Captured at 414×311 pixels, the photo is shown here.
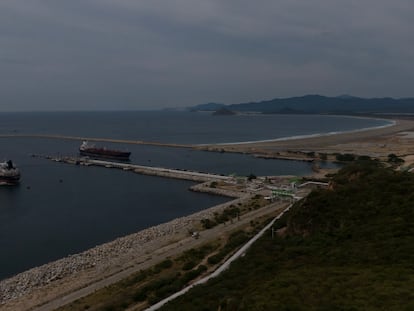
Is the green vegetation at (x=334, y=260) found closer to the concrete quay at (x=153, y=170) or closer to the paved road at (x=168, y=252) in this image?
the paved road at (x=168, y=252)

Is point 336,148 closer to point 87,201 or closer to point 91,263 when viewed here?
point 87,201

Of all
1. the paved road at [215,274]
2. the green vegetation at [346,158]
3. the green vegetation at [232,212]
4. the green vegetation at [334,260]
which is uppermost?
the green vegetation at [334,260]

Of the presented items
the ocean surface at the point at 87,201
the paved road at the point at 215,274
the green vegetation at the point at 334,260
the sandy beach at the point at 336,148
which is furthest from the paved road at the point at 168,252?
the sandy beach at the point at 336,148

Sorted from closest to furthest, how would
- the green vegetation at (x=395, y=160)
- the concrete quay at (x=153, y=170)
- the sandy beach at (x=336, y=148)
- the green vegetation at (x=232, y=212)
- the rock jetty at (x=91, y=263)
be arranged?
1. the rock jetty at (x=91, y=263)
2. the green vegetation at (x=232, y=212)
3. the concrete quay at (x=153, y=170)
4. the green vegetation at (x=395, y=160)
5. the sandy beach at (x=336, y=148)

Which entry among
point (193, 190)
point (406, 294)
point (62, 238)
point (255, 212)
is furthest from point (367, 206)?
point (193, 190)

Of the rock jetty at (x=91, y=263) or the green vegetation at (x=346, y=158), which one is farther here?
the green vegetation at (x=346, y=158)

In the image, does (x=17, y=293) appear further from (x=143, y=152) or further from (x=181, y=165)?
(x=143, y=152)

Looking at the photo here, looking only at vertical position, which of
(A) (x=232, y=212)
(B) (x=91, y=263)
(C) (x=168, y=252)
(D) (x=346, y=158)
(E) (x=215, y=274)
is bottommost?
(B) (x=91, y=263)

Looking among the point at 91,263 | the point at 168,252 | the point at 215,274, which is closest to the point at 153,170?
the point at 168,252

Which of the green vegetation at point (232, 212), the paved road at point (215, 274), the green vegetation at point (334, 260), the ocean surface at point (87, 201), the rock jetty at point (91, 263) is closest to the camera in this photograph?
the green vegetation at point (334, 260)
